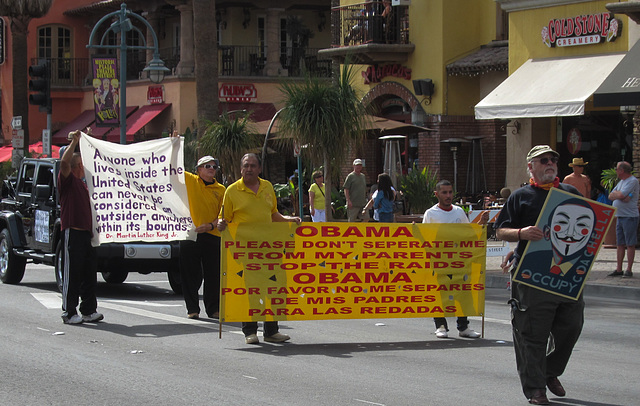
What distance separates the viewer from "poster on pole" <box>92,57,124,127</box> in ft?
87.9

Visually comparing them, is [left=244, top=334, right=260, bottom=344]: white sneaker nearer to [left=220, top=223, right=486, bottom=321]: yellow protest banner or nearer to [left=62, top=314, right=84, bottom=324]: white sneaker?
[left=220, top=223, right=486, bottom=321]: yellow protest banner

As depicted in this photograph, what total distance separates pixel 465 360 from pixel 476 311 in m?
1.27

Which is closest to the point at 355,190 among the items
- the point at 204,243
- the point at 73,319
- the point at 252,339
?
the point at 204,243

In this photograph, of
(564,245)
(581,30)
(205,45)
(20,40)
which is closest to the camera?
(564,245)

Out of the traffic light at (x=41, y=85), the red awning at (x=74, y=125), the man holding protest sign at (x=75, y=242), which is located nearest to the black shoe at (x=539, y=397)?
the man holding protest sign at (x=75, y=242)

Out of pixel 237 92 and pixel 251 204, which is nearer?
pixel 251 204

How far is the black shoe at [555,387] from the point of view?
745 centimetres

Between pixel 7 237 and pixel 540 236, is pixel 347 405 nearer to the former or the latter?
pixel 540 236

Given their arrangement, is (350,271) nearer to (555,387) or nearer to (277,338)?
(277,338)

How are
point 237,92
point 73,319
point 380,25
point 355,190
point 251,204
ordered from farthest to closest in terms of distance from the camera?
point 237,92
point 380,25
point 355,190
point 73,319
point 251,204

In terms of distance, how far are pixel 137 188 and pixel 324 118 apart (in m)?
7.66

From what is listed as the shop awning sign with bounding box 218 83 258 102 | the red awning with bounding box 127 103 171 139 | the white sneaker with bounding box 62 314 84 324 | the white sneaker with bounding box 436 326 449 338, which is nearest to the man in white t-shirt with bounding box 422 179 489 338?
the white sneaker with bounding box 436 326 449 338

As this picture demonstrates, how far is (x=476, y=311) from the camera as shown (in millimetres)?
10359

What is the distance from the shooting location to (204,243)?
11586 millimetres
